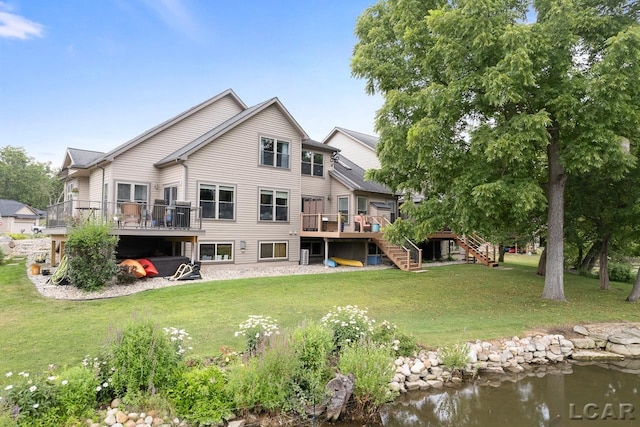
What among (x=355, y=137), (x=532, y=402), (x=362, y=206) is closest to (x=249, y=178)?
(x=362, y=206)

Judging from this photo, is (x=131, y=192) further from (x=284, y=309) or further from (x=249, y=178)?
(x=284, y=309)

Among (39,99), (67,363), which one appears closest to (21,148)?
(39,99)

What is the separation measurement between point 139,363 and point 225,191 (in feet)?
41.9

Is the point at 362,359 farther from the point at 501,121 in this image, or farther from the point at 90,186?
the point at 90,186

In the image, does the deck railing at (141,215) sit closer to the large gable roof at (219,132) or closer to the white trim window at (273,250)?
the large gable roof at (219,132)

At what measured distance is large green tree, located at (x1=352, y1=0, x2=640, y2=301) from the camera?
320 inches

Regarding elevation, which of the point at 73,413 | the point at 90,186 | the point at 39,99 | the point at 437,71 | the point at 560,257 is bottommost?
the point at 73,413

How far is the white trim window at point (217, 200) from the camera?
52.9 ft

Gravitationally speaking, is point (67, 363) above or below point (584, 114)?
below

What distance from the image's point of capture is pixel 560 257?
10.7 metres

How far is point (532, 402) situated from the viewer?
222 inches

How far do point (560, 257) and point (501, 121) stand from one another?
4.48 metres

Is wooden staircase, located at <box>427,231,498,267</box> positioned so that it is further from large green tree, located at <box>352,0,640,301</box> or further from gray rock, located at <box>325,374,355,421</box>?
gray rock, located at <box>325,374,355,421</box>
